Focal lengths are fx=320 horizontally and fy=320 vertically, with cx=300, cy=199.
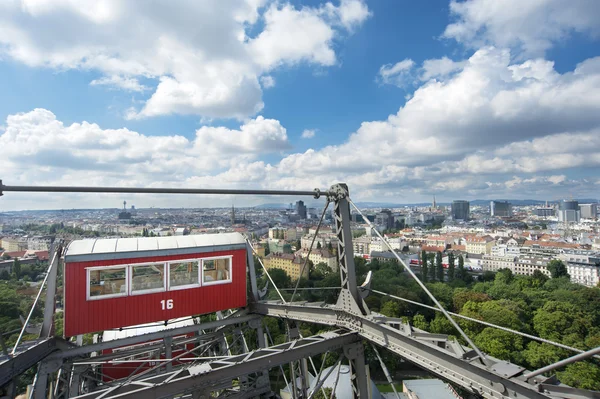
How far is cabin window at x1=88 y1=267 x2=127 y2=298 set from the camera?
7898 mm

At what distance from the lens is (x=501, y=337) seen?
2934 centimetres

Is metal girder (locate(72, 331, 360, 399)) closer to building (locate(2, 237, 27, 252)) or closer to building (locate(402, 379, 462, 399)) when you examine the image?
building (locate(402, 379, 462, 399))

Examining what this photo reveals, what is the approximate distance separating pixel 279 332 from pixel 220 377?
31525mm

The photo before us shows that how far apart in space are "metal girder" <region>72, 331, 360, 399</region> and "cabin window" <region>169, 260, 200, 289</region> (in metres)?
4.02

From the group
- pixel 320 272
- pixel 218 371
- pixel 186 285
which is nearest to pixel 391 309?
pixel 320 272

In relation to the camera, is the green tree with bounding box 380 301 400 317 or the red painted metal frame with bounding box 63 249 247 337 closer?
the red painted metal frame with bounding box 63 249 247 337

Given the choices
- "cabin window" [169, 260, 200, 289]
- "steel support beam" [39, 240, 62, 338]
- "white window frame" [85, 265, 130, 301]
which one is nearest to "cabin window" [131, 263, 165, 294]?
"white window frame" [85, 265, 130, 301]

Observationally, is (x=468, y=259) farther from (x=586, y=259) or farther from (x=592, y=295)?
(x=592, y=295)

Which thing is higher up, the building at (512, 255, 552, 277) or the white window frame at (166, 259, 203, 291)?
the white window frame at (166, 259, 203, 291)

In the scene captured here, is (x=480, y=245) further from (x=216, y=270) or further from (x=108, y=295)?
(x=108, y=295)

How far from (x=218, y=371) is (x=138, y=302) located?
441 centimetres

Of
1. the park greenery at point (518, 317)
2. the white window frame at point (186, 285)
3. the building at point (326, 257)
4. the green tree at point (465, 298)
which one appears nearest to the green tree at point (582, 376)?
the park greenery at point (518, 317)

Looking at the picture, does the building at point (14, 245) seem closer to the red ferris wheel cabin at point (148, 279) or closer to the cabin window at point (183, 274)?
the red ferris wheel cabin at point (148, 279)

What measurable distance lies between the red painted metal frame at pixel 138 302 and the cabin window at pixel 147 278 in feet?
0.51
